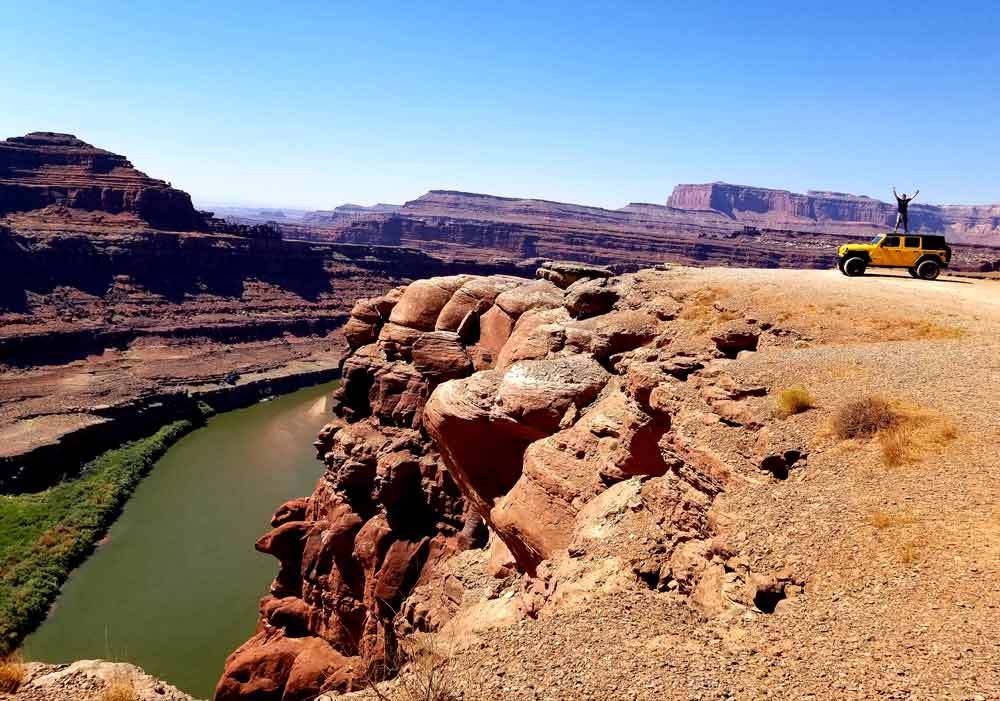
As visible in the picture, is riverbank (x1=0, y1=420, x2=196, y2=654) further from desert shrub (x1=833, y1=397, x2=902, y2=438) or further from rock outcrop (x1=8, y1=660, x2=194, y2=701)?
desert shrub (x1=833, y1=397, x2=902, y2=438)

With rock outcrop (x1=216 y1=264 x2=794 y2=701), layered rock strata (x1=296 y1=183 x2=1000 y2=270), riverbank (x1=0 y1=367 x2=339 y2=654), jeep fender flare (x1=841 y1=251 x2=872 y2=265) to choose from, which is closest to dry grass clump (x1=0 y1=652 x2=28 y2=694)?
rock outcrop (x1=216 y1=264 x2=794 y2=701)

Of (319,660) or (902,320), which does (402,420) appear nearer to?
(319,660)

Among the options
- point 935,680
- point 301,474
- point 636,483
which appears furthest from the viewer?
point 301,474

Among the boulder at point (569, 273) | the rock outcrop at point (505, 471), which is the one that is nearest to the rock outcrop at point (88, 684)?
the rock outcrop at point (505, 471)

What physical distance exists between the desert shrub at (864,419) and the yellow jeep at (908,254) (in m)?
15.2

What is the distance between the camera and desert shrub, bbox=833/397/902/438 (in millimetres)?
7777

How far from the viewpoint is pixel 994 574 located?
215 inches

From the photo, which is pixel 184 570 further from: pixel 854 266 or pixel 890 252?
pixel 890 252

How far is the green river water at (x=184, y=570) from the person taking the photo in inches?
858

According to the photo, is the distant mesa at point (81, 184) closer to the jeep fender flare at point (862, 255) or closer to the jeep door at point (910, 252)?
the jeep fender flare at point (862, 255)

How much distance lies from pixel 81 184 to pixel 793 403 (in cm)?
10668

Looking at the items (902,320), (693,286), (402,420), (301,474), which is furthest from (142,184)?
(902,320)

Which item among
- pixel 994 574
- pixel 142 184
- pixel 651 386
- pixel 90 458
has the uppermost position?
pixel 142 184

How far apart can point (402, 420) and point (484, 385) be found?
6.07 m
